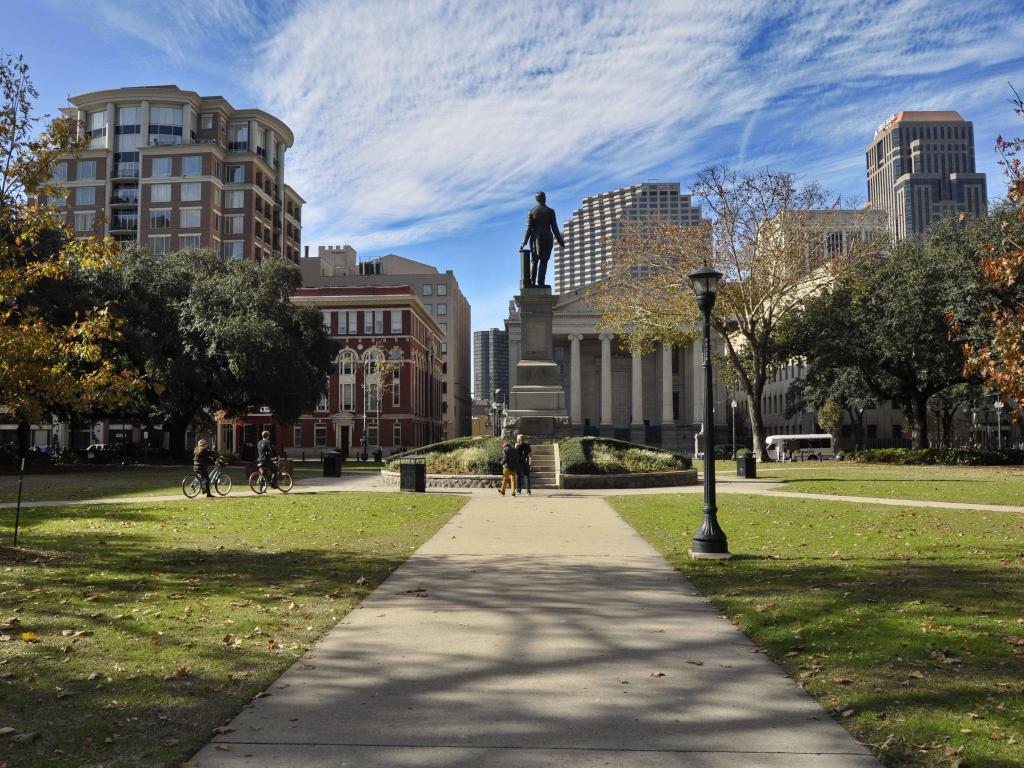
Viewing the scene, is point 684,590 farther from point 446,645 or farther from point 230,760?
point 230,760

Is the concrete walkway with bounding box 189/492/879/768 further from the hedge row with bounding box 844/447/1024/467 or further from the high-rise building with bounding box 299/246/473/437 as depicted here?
the high-rise building with bounding box 299/246/473/437

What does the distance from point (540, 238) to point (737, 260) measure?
13613mm

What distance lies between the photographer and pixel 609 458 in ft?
93.9

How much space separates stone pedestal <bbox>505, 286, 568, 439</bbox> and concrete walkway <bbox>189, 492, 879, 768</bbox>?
20.3 m

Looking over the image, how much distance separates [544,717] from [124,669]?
3049 millimetres

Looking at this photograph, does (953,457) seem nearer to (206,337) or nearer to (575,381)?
(206,337)

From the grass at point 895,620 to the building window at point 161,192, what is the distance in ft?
256

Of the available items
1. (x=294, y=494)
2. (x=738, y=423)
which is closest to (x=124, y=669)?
(x=294, y=494)

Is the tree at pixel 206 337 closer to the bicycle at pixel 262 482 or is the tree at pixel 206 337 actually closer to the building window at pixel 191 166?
the bicycle at pixel 262 482

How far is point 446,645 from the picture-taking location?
654cm

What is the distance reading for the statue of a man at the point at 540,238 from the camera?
29.2 meters

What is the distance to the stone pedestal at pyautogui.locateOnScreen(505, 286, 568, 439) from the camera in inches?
1158

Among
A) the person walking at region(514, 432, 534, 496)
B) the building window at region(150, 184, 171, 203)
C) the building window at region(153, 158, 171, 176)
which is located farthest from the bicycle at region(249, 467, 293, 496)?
the building window at region(153, 158, 171, 176)

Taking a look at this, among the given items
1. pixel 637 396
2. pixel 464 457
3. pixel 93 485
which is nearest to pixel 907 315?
pixel 464 457
